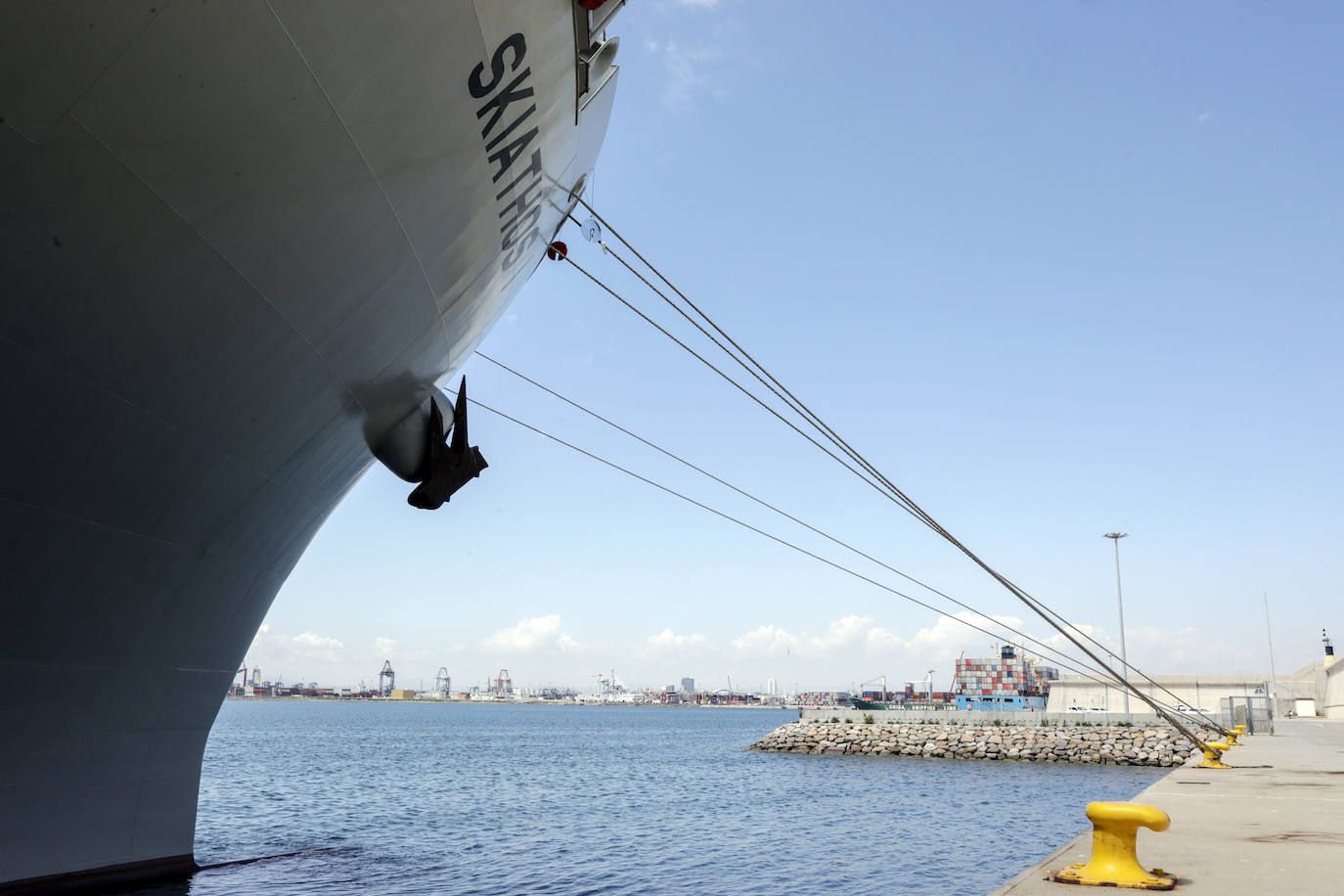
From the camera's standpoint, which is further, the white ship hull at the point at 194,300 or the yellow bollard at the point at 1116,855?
the yellow bollard at the point at 1116,855

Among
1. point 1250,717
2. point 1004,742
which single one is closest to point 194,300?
point 1250,717

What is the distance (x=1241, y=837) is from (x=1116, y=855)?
2.87 meters

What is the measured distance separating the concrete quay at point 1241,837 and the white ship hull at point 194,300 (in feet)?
19.0

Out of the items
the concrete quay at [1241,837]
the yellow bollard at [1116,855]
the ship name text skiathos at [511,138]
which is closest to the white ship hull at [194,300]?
the ship name text skiathos at [511,138]

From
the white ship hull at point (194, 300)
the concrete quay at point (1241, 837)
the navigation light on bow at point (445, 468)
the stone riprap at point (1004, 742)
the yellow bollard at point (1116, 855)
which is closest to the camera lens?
the white ship hull at point (194, 300)

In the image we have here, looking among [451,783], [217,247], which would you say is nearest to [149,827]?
[217,247]

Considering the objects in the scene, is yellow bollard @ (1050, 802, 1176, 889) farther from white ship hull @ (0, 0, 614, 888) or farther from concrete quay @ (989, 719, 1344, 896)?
white ship hull @ (0, 0, 614, 888)

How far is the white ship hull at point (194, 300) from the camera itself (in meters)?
3.83

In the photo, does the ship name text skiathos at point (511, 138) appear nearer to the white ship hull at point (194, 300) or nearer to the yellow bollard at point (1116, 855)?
the white ship hull at point (194, 300)

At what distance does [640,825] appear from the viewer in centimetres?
2288

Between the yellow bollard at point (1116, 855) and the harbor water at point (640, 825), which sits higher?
the yellow bollard at point (1116, 855)

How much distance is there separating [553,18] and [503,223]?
74.0 inches

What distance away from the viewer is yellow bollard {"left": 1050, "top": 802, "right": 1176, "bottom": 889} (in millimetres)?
5746

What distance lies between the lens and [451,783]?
33844 millimetres
